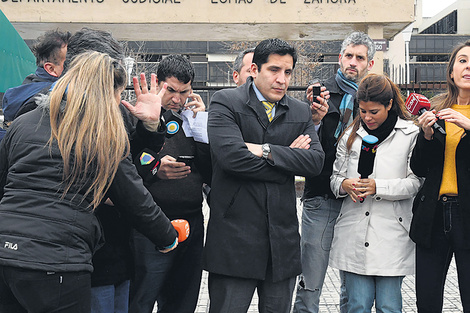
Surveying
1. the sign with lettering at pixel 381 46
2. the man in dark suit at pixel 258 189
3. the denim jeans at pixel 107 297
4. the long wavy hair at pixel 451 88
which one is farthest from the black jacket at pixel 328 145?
the sign with lettering at pixel 381 46

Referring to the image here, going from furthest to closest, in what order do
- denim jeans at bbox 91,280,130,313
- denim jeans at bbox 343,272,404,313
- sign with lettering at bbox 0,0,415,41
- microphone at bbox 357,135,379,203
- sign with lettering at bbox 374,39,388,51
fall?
sign with lettering at bbox 0,0,415,41 < sign with lettering at bbox 374,39,388,51 < microphone at bbox 357,135,379,203 < denim jeans at bbox 343,272,404,313 < denim jeans at bbox 91,280,130,313

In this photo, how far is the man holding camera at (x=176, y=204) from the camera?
3.33 metres

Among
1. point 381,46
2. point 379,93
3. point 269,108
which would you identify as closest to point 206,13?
point 381,46

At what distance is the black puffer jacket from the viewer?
205cm

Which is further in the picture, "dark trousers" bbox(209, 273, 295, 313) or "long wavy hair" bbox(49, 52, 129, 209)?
"dark trousers" bbox(209, 273, 295, 313)

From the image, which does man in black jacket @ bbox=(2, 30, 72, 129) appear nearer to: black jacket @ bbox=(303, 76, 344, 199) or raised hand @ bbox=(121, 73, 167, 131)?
raised hand @ bbox=(121, 73, 167, 131)

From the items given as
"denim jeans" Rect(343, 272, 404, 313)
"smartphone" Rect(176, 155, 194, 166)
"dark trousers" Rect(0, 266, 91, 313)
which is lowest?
"denim jeans" Rect(343, 272, 404, 313)

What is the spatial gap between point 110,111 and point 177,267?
158 centimetres

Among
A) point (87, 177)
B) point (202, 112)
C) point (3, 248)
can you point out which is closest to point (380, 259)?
point (202, 112)

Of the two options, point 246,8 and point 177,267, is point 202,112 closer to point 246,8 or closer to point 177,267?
point 177,267

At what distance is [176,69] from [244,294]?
1.63m

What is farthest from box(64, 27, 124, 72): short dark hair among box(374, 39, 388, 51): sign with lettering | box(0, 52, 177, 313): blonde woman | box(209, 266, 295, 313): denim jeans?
box(374, 39, 388, 51): sign with lettering

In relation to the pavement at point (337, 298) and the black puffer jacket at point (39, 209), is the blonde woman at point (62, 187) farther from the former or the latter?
the pavement at point (337, 298)

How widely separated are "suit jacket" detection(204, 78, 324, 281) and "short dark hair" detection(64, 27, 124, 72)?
30.0 inches
